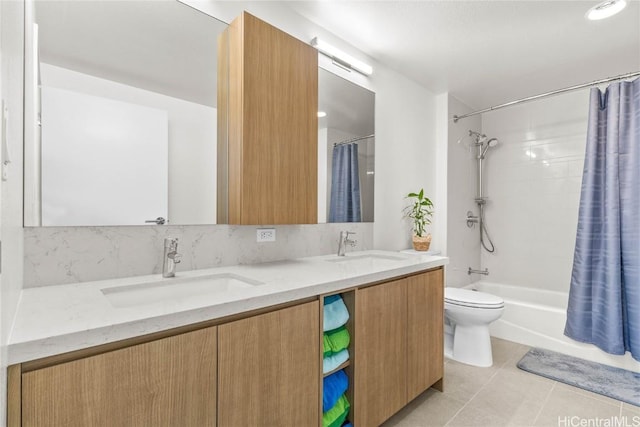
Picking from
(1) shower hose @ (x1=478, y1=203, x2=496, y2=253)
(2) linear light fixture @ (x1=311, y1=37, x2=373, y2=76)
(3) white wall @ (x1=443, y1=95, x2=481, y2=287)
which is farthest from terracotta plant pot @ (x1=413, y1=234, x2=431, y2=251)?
(1) shower hose @ (x1=478, y1=203, x2=496, y2=253)

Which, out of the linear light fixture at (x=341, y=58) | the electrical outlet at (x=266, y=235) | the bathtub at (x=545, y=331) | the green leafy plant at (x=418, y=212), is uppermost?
the linear light fixture at (x=341, y=58)

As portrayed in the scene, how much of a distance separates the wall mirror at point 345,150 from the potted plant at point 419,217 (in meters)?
0.49

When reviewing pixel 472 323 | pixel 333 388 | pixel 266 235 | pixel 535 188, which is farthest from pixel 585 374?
pixel 266 235

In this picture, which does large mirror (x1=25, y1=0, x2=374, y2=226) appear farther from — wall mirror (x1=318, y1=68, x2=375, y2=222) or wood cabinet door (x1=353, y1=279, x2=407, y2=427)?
wood cabinet door (x1=353, y1=279, x2=407, y2=427)

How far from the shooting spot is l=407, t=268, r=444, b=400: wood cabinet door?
5.58 ft

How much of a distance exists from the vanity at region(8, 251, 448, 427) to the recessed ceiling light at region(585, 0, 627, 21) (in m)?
1.88

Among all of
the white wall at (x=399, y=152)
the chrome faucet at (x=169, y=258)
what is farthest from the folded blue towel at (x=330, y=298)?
the white wall at (x=399, y=152)

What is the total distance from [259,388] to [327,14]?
205 centimetres

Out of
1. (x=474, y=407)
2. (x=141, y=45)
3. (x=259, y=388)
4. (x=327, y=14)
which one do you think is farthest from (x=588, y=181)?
(x=141, y=45)

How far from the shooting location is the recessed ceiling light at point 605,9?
1803mm

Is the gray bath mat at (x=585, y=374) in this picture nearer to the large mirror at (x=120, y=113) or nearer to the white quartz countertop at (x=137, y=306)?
the white quartz countertop at (x=137, y=306)

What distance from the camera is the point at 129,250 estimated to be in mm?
1311

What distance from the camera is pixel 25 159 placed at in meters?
1.06

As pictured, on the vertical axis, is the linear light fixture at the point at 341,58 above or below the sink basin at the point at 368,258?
above
